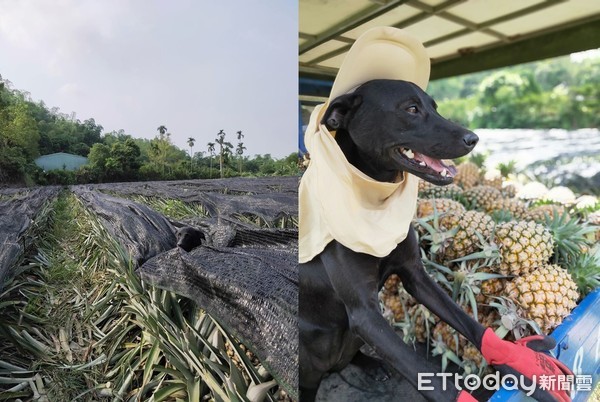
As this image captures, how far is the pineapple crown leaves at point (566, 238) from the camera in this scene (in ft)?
6.36

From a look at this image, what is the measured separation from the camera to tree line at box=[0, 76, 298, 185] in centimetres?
120

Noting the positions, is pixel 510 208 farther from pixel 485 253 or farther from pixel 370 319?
pixel 370 319

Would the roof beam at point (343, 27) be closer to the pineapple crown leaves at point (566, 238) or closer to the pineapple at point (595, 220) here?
the pineapple crown leaves at point (566, 238)

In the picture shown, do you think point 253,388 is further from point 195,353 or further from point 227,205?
point 227,205

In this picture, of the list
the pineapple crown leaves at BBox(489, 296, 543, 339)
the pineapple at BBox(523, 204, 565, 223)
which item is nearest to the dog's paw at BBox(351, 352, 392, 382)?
the pineapple crown leaves at BBox(489, 296, 543, 339)

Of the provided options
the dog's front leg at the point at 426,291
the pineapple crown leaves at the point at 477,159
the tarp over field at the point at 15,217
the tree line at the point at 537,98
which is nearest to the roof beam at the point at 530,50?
the dog's front leg at the point at 426,291

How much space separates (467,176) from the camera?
278 centimetres

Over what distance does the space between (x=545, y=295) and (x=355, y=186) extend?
0.98 m

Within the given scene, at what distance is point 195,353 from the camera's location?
49.8 inches

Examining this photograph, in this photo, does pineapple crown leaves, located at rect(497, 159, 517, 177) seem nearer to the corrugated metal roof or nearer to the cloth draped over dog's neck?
the corrugated metal roof

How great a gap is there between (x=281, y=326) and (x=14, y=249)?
2.60ft

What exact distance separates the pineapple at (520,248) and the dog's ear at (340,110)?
990 millimetres

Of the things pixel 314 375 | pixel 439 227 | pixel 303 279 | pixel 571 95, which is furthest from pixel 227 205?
pixel 571 95

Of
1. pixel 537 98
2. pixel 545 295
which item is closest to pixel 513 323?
pixel 545 295
